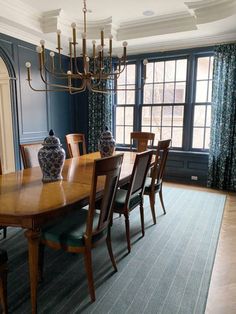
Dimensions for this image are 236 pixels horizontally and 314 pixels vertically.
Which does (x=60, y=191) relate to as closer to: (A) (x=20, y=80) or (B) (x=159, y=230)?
(B) (x=159, y=230)

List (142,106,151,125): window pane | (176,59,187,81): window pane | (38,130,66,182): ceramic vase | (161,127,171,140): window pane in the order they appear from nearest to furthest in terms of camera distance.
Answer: (38,130,66,182): ceramic vase < (176,59,187,81): window pane < (161,127,171,140): window pane < (142,106,151,125): window pane

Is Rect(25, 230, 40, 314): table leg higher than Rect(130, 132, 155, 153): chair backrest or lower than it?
lower

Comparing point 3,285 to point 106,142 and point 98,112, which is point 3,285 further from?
point 98,112

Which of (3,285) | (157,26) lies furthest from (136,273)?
(157,26)

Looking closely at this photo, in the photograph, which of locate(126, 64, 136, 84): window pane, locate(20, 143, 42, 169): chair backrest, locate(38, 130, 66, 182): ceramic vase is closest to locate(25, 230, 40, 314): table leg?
locate(38, 130, 66, 182): ceramic vase

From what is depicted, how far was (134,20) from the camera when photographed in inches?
157

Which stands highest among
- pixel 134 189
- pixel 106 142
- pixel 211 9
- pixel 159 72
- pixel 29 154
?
pixel 211 9

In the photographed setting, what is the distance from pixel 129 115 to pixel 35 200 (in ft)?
12.8

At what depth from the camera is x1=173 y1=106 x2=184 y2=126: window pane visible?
15.7 ft

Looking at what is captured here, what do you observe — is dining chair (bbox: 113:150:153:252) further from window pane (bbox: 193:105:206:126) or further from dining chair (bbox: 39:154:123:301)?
window pane (bbox: 193:105:206:126)

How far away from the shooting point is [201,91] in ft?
15.0

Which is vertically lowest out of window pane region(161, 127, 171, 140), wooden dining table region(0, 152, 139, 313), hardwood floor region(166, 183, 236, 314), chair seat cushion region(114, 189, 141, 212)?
hardwood floor region(166, 183, 236, 314)

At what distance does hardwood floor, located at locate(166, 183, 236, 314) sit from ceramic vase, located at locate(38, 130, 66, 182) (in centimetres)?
155

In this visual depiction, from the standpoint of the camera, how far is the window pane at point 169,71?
473 centimetres
